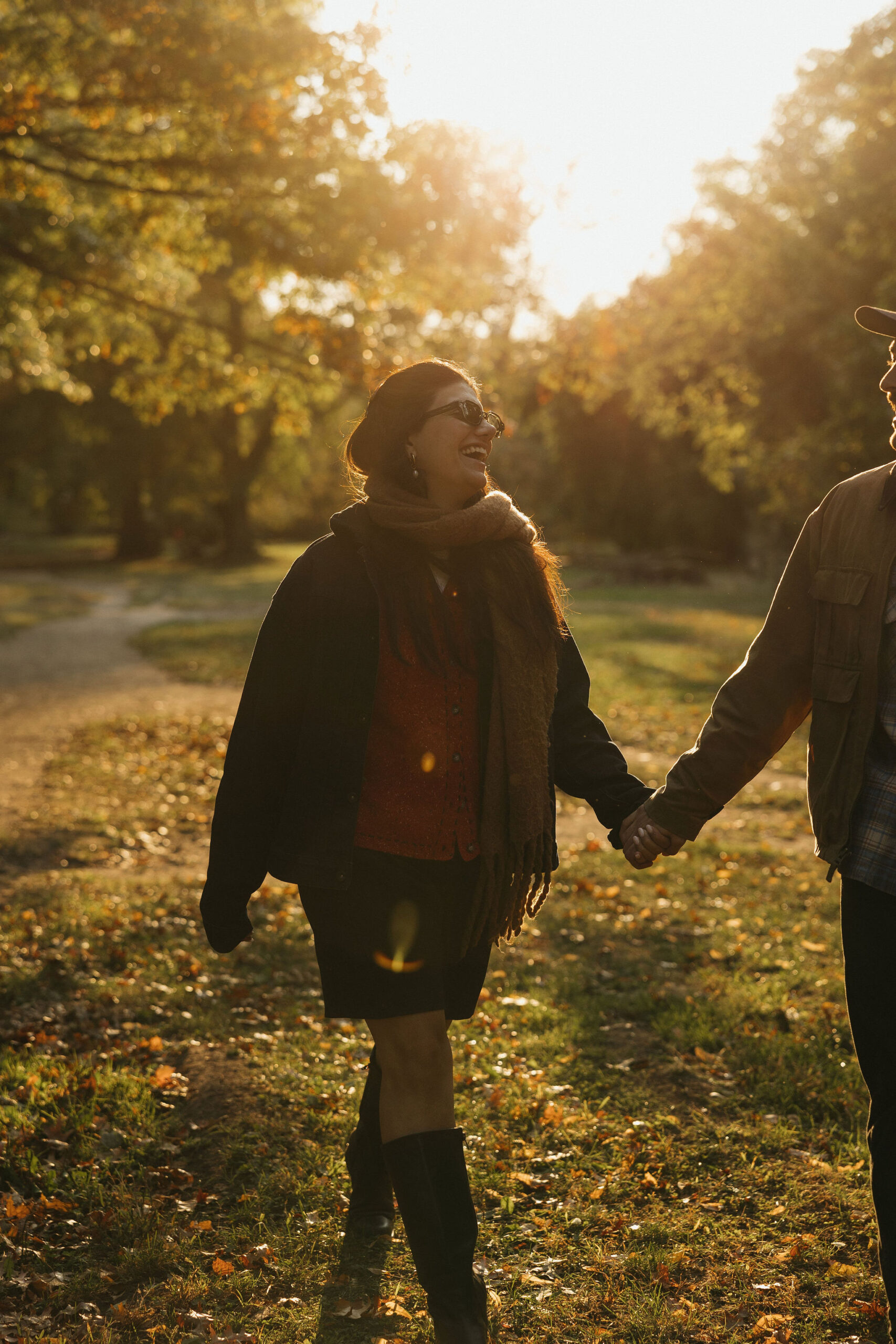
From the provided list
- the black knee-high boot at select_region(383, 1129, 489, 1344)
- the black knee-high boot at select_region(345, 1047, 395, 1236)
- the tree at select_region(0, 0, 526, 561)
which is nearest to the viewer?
the black knee-high boot at select_region(383, 1129, 489, 1344)

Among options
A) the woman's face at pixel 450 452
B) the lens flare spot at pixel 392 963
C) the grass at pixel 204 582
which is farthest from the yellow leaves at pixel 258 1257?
the grass at pixel 204 582

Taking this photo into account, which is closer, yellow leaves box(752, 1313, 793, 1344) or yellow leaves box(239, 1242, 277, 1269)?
yellow leaves box(752, 1313, 793, 1344)

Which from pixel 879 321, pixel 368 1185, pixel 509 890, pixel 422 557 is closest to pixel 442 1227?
pixel 509 890

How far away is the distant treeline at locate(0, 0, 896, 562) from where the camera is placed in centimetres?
984

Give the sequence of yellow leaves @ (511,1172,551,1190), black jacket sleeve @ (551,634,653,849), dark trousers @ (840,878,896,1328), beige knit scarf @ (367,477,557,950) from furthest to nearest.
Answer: yellow leaves @ (511,1172,551,1190)
black jacket sleeve @ (551,634,653,849)
beige knit scarf @ (367,477,557,950)
dark trousers @ (840,878,896,1328)

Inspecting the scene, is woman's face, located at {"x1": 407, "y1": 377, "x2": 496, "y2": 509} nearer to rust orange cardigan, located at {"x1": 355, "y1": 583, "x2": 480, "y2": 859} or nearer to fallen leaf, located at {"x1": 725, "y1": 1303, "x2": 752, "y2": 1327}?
rust orange cardigan, located at {"x1": 355, "y1": 583, "x2": 480, "y2": 859}

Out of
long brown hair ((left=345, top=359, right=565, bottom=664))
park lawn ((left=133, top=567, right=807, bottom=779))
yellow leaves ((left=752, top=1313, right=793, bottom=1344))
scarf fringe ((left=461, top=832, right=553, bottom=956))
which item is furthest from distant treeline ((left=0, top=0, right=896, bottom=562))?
park lawn ((left=133, top=567, right=807, bottom=779))

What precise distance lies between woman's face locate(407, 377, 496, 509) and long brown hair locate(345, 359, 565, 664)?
0.02m

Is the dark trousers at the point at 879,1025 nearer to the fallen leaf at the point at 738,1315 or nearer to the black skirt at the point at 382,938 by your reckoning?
the fallen leaf at the point at 738,1315

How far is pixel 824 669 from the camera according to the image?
2.69 m

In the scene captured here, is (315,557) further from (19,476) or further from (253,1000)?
(19,476)

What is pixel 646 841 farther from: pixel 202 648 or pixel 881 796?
pixel 202 648

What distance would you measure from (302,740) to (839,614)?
1259 mm

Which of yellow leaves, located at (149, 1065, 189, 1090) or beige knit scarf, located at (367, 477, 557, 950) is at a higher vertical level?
beige knit scarf, located at (367, 477, 557, 950)
